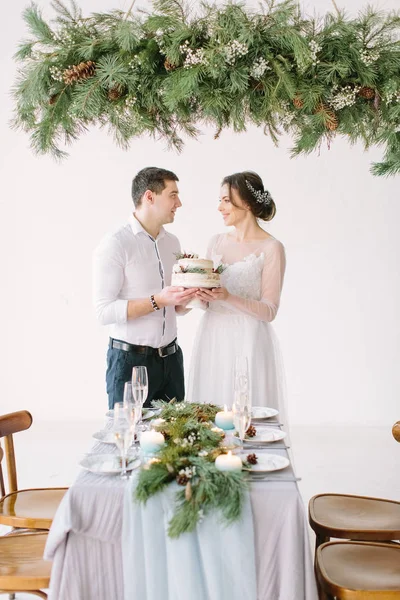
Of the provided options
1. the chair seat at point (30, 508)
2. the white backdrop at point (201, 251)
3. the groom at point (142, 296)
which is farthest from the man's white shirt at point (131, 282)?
the white backdrop at point (201, 251)

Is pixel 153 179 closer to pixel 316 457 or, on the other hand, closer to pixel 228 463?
pixel 228 463

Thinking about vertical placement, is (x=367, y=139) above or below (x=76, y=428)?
above

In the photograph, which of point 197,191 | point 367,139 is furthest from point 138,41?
point 197,191

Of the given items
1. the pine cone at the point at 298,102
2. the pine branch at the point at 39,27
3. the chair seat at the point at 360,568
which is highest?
the pine branch at the point at 39,27

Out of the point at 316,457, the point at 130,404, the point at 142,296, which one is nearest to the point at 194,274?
the point at 142,296

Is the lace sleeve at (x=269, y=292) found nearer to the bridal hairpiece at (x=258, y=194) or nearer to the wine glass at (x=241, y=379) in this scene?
the bridal hairpiece at (x=258, y=194)

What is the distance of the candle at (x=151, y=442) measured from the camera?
1952 millimetres

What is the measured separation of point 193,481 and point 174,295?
4.50 feet

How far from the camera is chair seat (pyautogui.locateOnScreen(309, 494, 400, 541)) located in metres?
2.28

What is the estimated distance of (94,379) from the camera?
20.2 feet

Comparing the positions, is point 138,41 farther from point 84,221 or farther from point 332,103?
point 84,221

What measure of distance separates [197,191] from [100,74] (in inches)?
154

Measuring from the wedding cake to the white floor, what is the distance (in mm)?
1561

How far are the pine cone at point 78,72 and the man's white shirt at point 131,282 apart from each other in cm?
111
